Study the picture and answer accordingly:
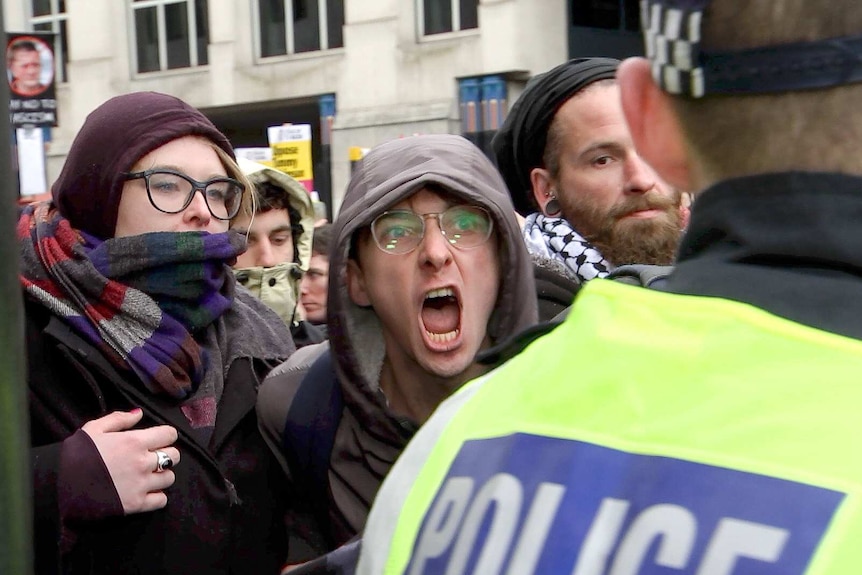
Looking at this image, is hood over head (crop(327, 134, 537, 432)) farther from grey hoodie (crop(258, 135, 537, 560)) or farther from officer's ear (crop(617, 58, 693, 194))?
officer's ear (crop(617, 58, 693, 194))

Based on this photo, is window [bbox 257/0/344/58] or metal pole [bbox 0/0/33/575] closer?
metal pole [bbox 0/0/33/575]

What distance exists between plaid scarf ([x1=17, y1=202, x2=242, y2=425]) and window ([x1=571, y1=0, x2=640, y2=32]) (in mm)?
15223

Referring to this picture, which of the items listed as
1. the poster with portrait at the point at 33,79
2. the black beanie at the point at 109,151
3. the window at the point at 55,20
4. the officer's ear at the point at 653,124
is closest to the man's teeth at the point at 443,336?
the black beanie at the point at 109,151

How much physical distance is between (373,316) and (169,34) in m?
18.2

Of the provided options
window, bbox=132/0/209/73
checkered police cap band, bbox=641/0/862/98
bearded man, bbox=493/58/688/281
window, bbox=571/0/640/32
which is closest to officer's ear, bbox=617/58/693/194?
checkered police cap band, bbox=641/0/862/98

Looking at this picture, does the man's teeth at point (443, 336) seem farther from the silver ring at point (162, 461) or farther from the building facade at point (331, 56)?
the building facade at point (331, 56)

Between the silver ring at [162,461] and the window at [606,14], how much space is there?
15560mm

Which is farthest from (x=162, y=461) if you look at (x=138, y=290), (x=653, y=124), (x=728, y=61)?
(x=728, y=61)

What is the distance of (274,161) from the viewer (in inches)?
374

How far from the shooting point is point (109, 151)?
2770 millimetres

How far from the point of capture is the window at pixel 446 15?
17.3 metres

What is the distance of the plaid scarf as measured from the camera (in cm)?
265

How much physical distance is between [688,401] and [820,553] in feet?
0.51

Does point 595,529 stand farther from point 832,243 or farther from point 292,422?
point 292,422
